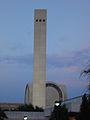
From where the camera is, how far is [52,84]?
115625 mm

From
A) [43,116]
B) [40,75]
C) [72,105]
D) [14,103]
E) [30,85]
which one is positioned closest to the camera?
[72,105]

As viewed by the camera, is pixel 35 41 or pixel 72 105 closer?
pixel 72 105

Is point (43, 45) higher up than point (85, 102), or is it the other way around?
point (43, 45)

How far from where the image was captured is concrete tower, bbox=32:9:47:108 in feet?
309

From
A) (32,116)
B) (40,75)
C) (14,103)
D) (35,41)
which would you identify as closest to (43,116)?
(32,116)

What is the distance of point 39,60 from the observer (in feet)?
312

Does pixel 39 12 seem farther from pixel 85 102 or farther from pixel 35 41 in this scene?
pixel 85 102

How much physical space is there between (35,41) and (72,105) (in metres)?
58.7

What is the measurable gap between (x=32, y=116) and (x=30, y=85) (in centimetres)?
3064

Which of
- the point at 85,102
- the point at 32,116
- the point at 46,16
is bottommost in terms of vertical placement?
the point at 85,102

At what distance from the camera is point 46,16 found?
9875cm

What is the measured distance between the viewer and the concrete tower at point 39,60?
94.2m

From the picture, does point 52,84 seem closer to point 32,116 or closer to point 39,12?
point 39,12

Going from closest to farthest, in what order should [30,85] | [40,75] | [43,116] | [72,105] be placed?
[72,105]
[43,116]
[40,75]
[30,85]
